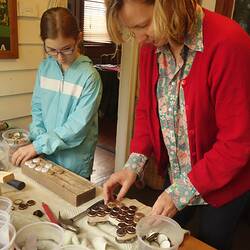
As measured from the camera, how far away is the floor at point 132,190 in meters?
2.20

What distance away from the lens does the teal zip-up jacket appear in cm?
132

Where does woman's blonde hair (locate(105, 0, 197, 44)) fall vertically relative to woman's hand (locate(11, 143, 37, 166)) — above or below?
above

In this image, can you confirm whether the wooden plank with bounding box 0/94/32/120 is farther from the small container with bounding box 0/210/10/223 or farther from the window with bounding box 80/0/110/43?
the window with bounding box 80/0/110/43

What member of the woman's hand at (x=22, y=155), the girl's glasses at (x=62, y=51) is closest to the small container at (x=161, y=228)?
the woman's hand at (x=22, y=155)

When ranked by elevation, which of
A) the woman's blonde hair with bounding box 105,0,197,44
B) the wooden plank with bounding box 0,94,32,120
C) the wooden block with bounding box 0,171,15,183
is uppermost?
the woman's blonde hair with bounding box 105,0,197,44

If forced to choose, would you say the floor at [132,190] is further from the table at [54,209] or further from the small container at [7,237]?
the small container at [7,237]

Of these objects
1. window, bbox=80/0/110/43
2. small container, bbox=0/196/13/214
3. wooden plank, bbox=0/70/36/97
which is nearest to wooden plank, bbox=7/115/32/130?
wooden plank, bbox=0/70/36/97

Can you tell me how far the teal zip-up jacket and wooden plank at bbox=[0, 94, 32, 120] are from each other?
20.3 inches

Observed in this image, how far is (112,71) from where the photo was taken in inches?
186

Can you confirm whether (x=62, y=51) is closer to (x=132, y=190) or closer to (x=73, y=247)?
(x=73, y=247)

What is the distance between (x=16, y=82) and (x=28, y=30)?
33 cm

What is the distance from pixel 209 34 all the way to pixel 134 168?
49 centimetres

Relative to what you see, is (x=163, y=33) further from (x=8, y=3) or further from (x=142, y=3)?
(x=8, y=3)

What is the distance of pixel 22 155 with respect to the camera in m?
1.22
